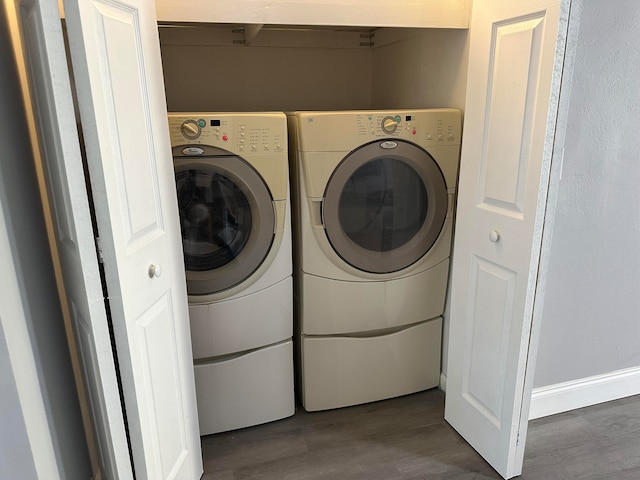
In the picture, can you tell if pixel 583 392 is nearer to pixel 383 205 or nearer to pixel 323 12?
pixel 383 205

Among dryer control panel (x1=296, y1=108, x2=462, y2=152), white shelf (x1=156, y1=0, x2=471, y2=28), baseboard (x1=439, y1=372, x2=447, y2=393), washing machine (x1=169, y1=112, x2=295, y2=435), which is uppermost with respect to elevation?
white shelf (x1=156, y1=0, x2=471, y2=28)

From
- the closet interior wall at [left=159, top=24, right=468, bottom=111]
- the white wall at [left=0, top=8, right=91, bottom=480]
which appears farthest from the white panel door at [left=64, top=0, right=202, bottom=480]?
the closet interior wall at [left=159, top=24, right=468, bottom=111]

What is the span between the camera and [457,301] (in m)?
1.85

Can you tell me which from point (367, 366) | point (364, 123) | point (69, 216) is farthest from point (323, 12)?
point (367, 366)

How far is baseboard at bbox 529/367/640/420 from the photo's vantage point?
6.62 feet

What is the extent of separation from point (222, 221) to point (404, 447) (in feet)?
3.68

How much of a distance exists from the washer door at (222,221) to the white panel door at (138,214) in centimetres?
24

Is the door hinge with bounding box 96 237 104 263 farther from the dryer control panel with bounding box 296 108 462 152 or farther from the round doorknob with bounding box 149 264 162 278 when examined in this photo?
the dryer control panel with bounding box 296 108 462 152

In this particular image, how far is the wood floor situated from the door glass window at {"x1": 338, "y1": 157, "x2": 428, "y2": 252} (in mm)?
754

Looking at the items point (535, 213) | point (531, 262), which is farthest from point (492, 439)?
point (535, 213)

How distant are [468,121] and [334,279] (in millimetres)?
774

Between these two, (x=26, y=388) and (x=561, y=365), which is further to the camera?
(x=561, y=365)

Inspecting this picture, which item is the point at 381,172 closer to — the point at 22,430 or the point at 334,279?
the point at 334,279

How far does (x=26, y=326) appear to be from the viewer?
1.16 metres
